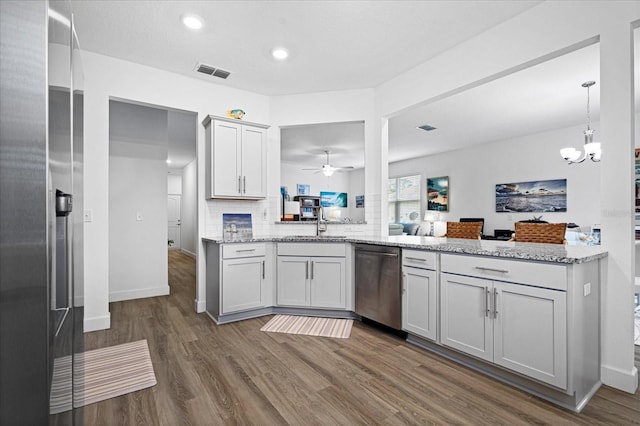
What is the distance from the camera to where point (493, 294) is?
6.86 ft

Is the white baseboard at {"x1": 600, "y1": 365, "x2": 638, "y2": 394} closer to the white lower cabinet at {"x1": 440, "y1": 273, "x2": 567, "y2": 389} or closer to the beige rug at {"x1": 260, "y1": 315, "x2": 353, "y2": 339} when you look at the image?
the white lower cabinet at {"x1": 440, "y1": 273, "x2": 567, "y2": 389}

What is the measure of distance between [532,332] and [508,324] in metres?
0.14

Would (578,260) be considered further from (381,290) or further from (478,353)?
(381,290)

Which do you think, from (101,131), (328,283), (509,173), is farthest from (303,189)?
(101,131)

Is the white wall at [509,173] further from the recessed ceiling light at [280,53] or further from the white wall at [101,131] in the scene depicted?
the white wall at [101,131]

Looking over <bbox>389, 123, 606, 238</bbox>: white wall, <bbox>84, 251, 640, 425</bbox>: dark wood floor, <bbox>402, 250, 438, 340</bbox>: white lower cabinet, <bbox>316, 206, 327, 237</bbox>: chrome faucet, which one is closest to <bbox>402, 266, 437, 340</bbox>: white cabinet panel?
<bbox>402, 250, 438, 340</bbox>: white lower cabinet

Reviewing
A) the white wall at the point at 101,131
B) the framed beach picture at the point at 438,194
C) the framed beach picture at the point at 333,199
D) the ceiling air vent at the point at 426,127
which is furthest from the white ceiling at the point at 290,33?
the framed beach picture at the point at 333,199

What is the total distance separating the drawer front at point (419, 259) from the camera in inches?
98.8

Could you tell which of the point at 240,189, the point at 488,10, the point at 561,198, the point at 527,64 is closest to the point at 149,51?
the point at 240,189

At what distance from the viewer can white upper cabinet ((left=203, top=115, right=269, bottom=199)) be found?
3521 mm

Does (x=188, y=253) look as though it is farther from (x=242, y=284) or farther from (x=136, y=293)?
(x=242, y=284)

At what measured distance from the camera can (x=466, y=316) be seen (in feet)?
7.39

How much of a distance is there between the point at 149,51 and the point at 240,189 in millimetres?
1647

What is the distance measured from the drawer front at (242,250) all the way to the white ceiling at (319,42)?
6.48 ft
